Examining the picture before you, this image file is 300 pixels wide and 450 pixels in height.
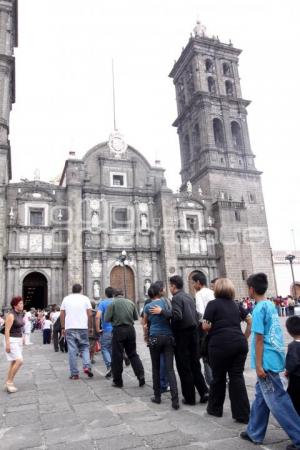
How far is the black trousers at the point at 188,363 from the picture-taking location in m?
4.99

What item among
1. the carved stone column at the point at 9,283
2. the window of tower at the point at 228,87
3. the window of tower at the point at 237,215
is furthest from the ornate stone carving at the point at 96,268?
the window of tower at the point at 228,87

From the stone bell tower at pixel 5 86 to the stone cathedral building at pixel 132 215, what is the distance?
77mm

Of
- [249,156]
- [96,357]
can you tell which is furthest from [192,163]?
[96,357]

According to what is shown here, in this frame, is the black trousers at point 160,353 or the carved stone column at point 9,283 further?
the carved stone column at point 9,283

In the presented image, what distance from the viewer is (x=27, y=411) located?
4953 millimetres

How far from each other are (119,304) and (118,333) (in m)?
0.49

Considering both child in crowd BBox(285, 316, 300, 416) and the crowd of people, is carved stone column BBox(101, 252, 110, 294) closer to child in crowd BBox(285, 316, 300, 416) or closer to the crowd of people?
the crowd of people

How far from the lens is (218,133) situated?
33594mm

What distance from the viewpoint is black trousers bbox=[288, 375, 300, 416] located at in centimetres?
351

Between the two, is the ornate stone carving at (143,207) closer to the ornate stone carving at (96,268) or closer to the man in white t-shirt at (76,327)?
the ornate stone carving at (96,268)

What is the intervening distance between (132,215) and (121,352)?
21.6 m

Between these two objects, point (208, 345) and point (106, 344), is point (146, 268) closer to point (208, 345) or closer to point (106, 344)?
point (106, 344)

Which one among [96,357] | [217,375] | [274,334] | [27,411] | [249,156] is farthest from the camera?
[249,156]

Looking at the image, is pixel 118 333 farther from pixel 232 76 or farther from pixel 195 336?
pixel 232 76
